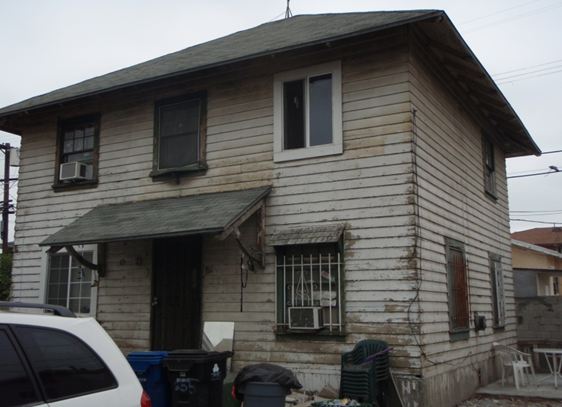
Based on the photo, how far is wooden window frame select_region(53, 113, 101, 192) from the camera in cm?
1192

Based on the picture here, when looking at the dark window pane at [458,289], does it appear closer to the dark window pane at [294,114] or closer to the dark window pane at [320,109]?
the dark window pane at [320,109]

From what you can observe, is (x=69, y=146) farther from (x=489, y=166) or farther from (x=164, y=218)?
(x=489, y=166)

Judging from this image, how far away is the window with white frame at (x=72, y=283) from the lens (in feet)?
38.0

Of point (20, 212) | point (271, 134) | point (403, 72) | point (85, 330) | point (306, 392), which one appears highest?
point (403, 72)

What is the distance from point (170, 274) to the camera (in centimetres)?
1060

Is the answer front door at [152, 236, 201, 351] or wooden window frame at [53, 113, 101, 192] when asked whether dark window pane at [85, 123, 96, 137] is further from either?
front door at [152, 236, 201, 351]

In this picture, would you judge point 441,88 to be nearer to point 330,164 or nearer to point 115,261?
point 330,164

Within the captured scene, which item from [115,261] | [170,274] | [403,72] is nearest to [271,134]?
[403,72]

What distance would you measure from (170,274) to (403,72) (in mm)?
5184

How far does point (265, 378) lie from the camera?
7297 millimetres

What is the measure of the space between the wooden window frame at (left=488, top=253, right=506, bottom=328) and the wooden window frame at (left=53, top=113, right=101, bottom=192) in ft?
27.6

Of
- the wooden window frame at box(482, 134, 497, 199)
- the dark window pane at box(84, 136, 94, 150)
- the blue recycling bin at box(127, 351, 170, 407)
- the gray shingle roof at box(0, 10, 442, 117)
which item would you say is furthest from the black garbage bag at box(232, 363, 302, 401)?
the wooden window frame at box(482, 134, 497, 199)

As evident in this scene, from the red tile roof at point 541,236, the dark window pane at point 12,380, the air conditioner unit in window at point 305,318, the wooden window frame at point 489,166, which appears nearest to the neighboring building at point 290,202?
the air conditioner unit in window at point 305,318

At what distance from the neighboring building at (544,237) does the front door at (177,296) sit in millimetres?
41139
